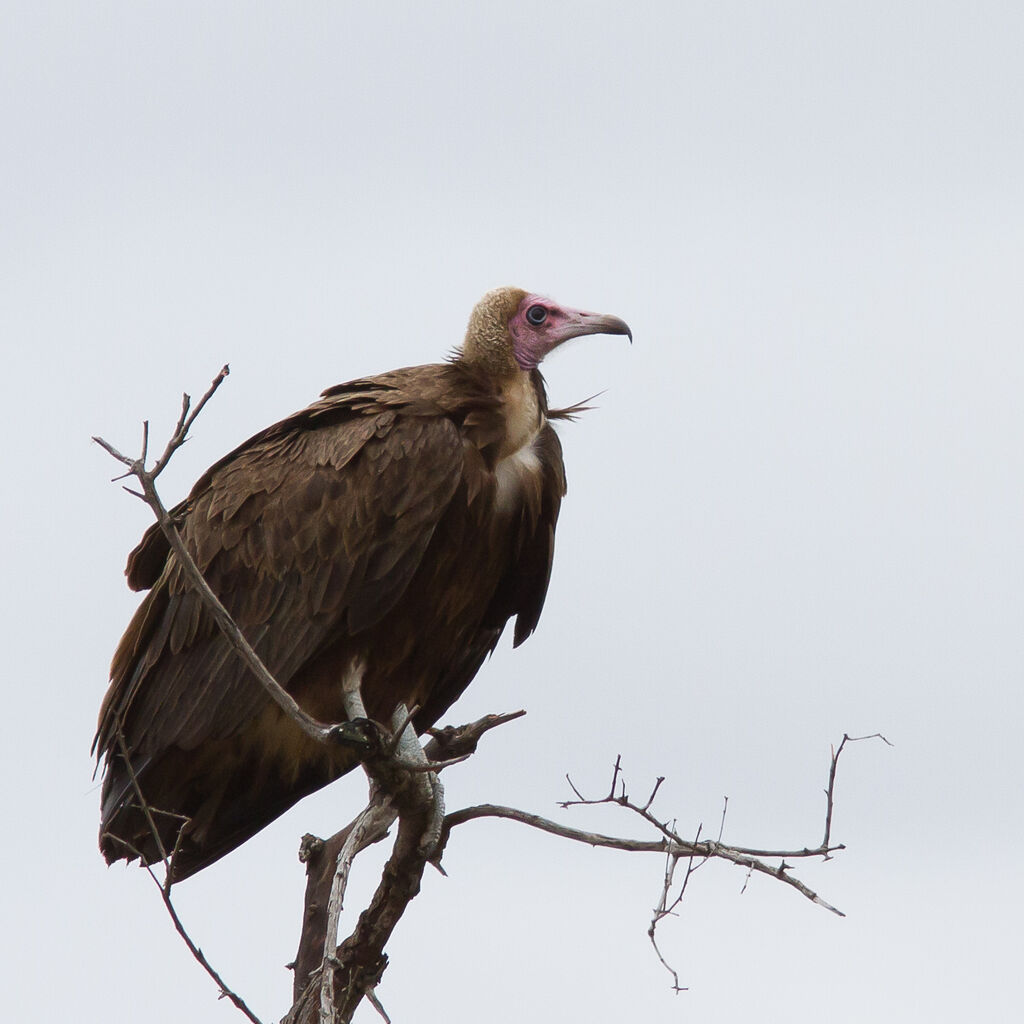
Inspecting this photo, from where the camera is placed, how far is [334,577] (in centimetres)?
696

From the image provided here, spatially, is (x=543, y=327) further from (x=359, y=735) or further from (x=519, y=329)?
(x=359, y=735)

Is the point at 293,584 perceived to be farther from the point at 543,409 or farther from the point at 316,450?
the point at 543,409

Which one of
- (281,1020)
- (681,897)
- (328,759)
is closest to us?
(681,897)

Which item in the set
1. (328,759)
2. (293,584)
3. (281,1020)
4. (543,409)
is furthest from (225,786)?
(543,409)

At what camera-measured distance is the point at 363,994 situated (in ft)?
20.4

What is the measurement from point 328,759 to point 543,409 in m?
1.84

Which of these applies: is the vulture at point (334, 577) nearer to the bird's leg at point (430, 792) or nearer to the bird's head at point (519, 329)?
the bird's head at point (519, 329)

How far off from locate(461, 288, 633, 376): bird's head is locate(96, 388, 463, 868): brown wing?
700 millimetres

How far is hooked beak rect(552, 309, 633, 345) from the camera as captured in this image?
25.4ft

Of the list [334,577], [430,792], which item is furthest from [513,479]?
[430,792]

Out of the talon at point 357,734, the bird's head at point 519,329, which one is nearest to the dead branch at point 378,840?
the talon at point 357,734

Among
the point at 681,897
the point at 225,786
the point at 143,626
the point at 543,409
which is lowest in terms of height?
the point at 681,897

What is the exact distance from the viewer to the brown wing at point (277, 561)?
22.5 feet

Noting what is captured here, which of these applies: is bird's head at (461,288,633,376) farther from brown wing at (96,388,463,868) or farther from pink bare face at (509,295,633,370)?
brown wing at (96,388,463,868)
